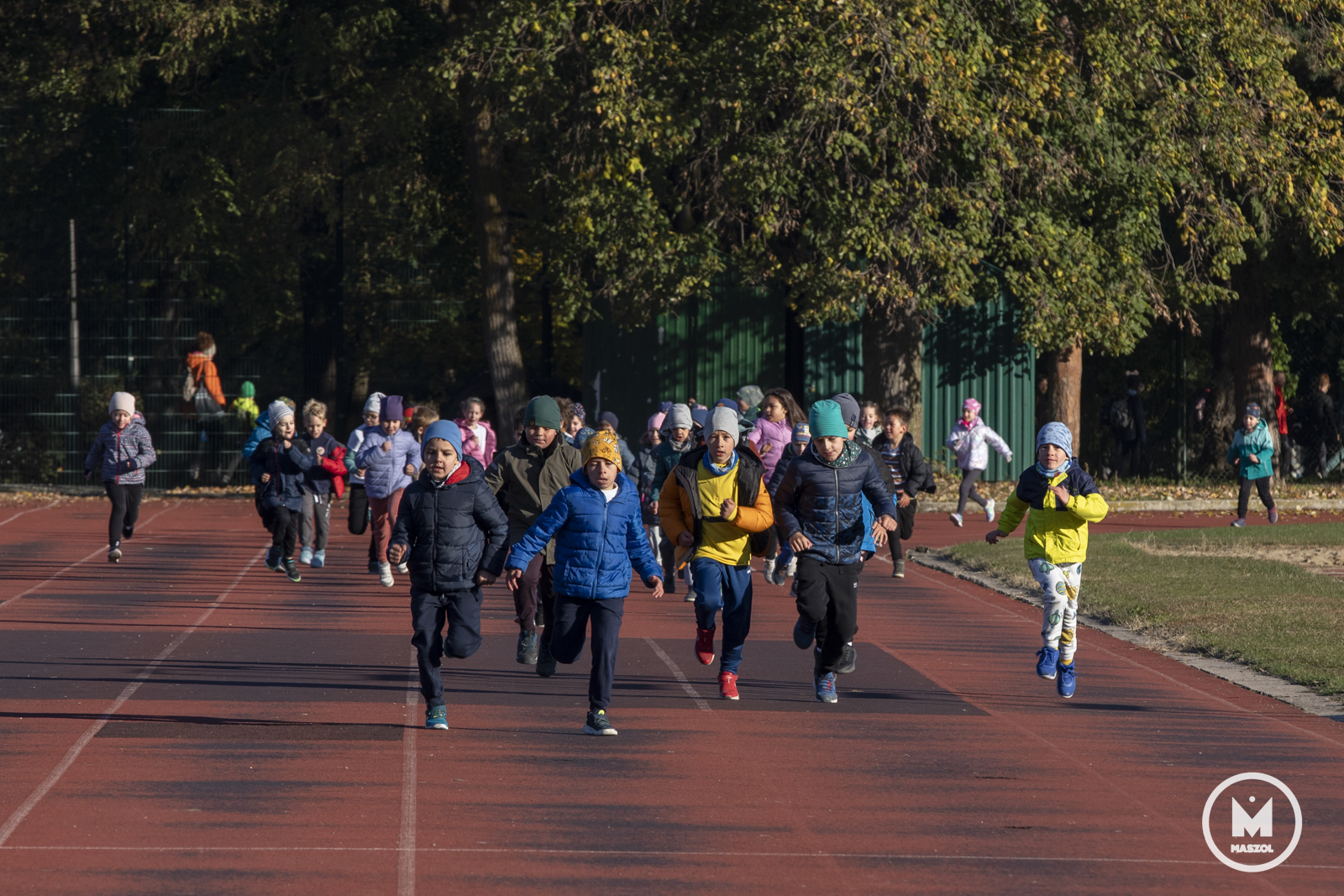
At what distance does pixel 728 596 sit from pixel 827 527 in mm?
710

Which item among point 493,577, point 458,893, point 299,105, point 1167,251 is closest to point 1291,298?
point 1167,251

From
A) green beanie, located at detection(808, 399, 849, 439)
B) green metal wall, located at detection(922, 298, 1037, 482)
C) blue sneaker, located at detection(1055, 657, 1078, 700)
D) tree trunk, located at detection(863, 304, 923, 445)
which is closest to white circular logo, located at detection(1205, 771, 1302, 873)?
blue sneaker, located at detection(1055, 657, 1078, 700)

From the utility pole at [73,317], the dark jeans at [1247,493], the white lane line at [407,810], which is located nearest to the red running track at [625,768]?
the white lane line at [407,810]

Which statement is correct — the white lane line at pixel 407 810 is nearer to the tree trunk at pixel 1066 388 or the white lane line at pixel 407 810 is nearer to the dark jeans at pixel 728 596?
the dark jeans at pixel 728 596

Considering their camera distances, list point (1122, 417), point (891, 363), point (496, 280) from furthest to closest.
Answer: point (1122, 417), point (496, 280), point (891, 363)

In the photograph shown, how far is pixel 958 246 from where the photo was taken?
23.3m

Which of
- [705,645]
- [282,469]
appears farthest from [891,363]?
[705,645]

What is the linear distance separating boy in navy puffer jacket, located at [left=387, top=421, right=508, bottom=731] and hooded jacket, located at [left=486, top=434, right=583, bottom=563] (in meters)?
1.73

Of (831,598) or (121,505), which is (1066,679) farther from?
(121,505)

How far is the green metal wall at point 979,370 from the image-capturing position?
29266mm

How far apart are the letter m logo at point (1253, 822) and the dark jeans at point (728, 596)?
331cm

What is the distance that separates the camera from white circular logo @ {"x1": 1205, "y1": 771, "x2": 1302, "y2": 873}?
6.60 metres

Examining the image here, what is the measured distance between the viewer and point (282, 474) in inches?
633

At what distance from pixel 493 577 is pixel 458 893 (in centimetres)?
328
